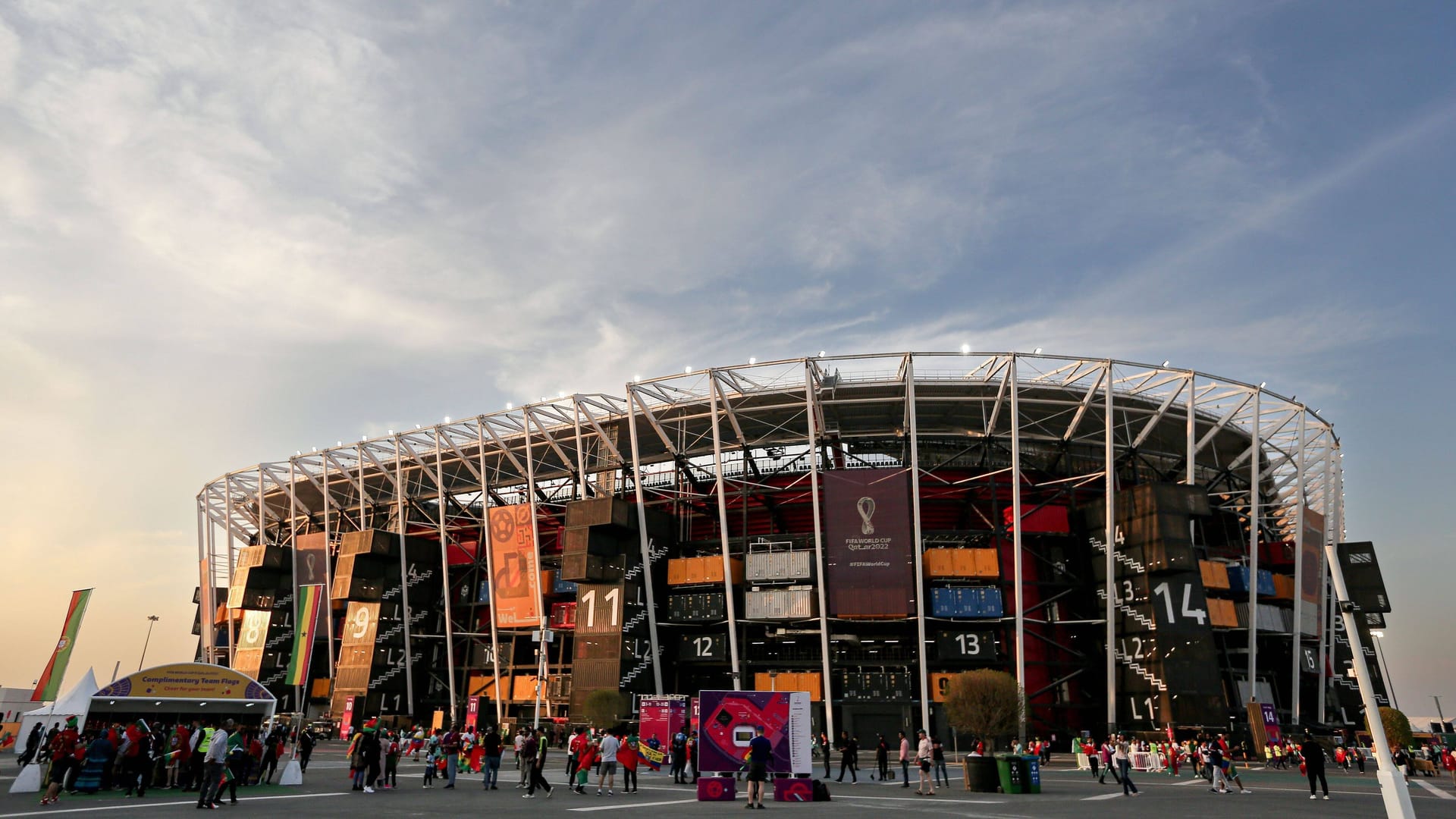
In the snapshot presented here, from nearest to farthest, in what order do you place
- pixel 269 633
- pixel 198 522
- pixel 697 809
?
pixel 697 809 < pixel 269 633 < pixel 198 522

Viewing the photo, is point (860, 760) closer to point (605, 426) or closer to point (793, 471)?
point (793, 471)

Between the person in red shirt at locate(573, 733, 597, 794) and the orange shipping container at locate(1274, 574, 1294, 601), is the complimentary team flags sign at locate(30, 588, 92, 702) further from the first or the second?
the orange shipping container at locate(1274, 574, 1294, 601)

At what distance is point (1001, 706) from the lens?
5097 centimetres

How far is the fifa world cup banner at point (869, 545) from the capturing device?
187ft

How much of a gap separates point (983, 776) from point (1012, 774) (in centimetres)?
94

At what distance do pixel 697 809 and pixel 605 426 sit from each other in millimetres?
54207

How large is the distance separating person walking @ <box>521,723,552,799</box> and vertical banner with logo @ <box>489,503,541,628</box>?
4273cm

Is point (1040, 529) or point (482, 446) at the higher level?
point (482, 446)

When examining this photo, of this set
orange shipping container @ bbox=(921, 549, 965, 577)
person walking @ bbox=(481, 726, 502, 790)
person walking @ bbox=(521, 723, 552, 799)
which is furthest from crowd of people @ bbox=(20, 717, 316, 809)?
orange shipping container @ bbox=(921, 549, 965, 577)

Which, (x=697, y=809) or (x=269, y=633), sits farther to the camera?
(x=269, y=633)

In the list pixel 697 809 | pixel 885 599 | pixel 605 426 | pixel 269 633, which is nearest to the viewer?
pixel 697 809

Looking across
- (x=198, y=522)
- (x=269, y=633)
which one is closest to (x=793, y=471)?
(x=269, y=633)

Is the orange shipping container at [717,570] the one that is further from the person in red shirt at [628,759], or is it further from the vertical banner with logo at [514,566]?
the person in red shirt at [628,759]

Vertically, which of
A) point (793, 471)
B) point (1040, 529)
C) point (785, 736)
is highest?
point (793, 471)
